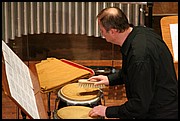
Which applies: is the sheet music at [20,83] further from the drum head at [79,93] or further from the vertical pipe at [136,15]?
the vertical pipe at [136,15]

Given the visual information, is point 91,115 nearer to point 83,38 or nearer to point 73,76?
point 73,76

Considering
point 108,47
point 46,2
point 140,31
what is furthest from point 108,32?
point 108,47

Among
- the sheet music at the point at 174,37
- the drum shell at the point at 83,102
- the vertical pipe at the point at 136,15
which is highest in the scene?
the vertical pipe at the point at 136,15

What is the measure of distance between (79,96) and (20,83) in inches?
25.3

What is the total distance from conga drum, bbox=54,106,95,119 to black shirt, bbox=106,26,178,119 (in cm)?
22

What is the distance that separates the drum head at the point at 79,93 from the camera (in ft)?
11.5

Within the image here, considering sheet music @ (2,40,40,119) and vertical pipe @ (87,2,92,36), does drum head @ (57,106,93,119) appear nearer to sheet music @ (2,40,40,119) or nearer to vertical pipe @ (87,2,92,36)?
sheet music @ (2,40,40,119)

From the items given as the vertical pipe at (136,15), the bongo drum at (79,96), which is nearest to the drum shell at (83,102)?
the bongo drum at (79,96)

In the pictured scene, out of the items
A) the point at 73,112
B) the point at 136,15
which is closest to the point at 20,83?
the point at 73,112

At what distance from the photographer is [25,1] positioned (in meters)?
5.41

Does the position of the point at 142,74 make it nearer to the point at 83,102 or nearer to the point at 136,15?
the point at 83,102

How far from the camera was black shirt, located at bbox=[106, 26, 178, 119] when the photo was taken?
298cm

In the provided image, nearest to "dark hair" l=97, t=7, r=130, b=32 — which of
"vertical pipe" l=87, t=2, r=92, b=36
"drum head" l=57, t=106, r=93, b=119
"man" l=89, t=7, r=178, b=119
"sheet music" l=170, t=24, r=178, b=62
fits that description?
"man" l=89, t=7, r=178, b=119

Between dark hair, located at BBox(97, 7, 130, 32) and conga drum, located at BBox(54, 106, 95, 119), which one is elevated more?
dark hair, located at BBox(97, 7, 130, 32)
